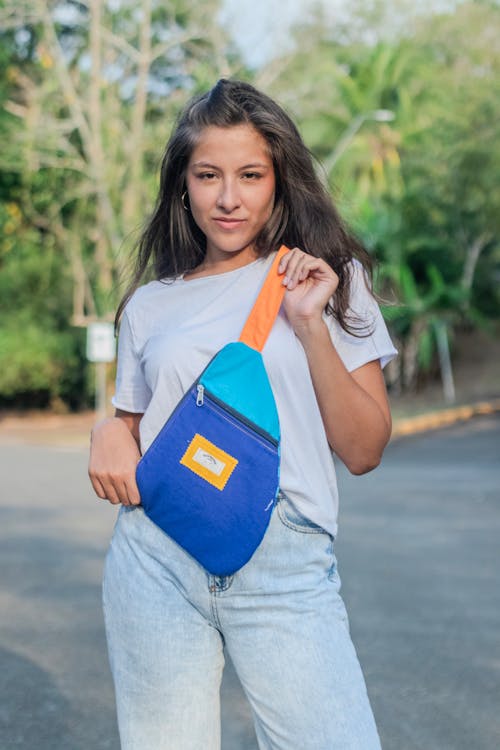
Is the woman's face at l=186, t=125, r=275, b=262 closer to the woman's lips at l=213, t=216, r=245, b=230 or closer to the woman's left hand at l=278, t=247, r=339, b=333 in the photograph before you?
the woman's lips at l=213, t=216, r=245, b=230

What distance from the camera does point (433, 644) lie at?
577cm

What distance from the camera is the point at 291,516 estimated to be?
→ 6.97ft

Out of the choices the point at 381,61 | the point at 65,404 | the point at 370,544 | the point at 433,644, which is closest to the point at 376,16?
the point at 381,61

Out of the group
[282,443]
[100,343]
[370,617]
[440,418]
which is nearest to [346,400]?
[282,443]

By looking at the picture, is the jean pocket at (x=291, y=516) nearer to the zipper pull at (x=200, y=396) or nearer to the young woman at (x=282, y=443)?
the young woman at (x=282, y=443)

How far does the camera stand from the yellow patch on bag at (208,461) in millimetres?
2094

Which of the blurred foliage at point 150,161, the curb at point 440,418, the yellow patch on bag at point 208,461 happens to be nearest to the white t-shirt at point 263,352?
the yellow patch on bag at point 208,461

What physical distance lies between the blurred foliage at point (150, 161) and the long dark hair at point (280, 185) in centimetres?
2201

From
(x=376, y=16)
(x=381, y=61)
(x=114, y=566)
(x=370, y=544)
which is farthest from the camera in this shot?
(x=376, y=16)

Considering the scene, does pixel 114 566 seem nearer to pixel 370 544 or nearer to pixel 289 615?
pixel 289 615

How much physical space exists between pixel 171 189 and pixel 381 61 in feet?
104

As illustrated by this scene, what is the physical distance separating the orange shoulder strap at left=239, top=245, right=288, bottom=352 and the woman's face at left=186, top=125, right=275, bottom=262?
15 cm

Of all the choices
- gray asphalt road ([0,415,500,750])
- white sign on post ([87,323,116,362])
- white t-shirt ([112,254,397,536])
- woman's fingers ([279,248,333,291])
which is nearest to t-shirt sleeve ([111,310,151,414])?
white t-shirt ([112,254,397,536])

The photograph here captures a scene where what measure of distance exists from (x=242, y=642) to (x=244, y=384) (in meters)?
0.44
